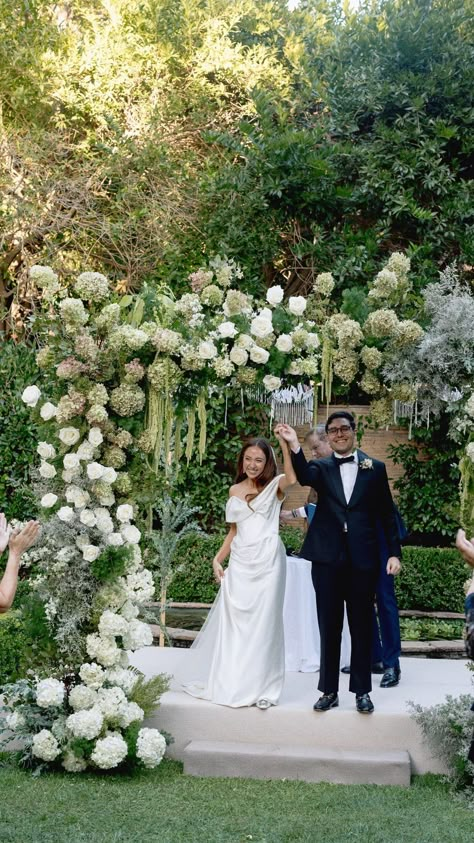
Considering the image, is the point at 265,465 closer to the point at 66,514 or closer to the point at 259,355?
the point at 259,355

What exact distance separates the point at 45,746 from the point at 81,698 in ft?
1.03

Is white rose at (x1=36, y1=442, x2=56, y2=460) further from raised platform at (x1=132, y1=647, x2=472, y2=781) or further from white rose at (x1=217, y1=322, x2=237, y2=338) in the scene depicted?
raised platform at (x1=132, y1=647, x2=472, y2=781)

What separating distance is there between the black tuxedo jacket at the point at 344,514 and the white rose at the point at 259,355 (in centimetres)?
60

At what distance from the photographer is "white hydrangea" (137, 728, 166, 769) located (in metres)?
5.28

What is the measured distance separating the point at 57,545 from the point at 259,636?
1352 millimetres

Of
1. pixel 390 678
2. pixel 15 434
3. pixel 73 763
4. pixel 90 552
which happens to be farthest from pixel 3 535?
pixel 15 434

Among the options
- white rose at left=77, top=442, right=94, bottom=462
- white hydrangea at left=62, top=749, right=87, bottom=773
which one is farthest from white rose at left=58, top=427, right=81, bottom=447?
white hydrangea at left=62, top=749, right=87, bottom=773

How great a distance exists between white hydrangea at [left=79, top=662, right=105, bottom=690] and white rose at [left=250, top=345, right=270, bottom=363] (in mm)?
2009

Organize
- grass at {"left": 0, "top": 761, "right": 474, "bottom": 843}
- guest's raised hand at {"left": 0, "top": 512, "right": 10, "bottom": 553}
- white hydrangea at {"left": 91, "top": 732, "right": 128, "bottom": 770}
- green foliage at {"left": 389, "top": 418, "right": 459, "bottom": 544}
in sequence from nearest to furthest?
guest's raised hand at {"left": 0, "top": 512, "right": 10, "bottom": 553}
grass at {"left": 0, "top": 761, "right": 474, "bottom": 843}
white hydrangea at {"left": 91, "top": 732, "right": 128, "bottom": 770}
green foliage at {"left": 389, "top": 418, "right": 459, "bottom": 544}

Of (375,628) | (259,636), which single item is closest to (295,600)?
(375,628)

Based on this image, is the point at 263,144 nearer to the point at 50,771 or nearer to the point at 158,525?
the point at 158,525

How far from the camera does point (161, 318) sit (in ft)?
18.8

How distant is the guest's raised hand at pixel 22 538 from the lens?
13.3 feet

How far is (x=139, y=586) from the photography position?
5.68m
